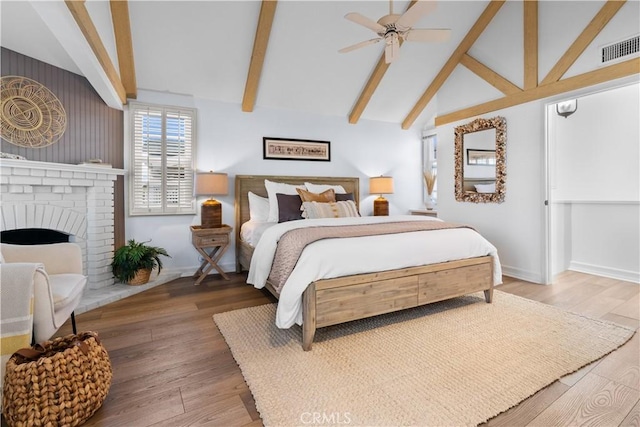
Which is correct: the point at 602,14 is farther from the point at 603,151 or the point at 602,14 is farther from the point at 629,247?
the point at 629,247

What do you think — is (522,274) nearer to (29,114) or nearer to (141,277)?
(141,277)

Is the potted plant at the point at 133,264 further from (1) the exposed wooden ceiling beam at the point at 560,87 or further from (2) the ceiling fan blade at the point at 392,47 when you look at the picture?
(1) the exposed wooden ceiling beam at the point at 560,87

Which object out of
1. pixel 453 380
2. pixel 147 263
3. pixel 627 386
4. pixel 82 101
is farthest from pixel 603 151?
pixel 82 101

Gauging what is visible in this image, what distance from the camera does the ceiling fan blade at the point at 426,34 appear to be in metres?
2.57

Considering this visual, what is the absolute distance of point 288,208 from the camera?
3658mm

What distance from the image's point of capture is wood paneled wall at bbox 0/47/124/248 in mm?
2676

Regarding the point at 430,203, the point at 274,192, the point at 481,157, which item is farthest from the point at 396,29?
the point at 430,203

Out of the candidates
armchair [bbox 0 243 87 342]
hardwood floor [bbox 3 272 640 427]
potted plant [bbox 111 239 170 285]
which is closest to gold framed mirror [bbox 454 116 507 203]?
hardwood floor [bbox 3 272 640 427]

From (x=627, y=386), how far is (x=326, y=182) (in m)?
3.81

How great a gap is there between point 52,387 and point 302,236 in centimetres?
150

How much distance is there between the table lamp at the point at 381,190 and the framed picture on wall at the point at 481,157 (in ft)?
3.99

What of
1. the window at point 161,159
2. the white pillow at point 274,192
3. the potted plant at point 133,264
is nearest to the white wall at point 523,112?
the white pillow at point 274,192

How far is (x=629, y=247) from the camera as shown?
142 inches

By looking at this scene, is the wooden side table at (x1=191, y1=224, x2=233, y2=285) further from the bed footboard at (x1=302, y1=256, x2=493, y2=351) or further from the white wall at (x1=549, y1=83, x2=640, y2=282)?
the white wall at (x1=549, y1=83, x2=640, y2=282)
